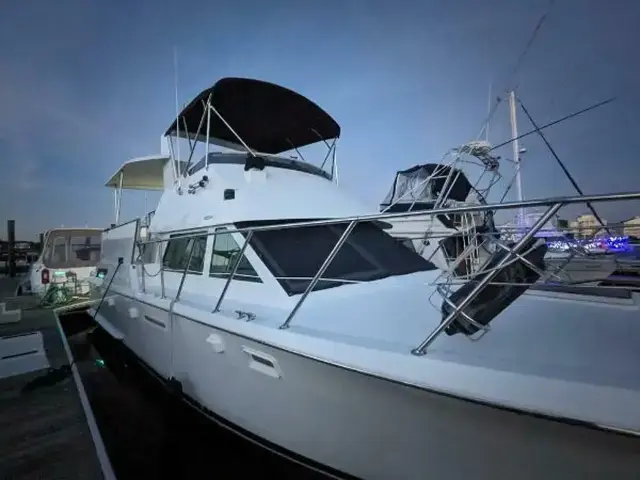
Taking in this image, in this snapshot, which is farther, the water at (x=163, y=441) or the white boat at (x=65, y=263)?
the white boat at (x=65, y=263)

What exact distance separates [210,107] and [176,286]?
2.10 m

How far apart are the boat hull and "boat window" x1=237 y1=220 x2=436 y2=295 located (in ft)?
2.36

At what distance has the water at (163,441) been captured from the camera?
108 inches

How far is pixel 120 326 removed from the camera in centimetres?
548

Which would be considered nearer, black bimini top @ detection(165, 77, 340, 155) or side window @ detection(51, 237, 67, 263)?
black bimini top @ detection(165, 77, 340, 155)

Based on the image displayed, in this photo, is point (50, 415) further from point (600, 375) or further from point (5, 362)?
point (600, 375)

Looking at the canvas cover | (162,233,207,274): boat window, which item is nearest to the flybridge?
(162,233,207,274): boat window

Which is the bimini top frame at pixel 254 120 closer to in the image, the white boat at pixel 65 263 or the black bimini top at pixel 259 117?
the black bimini top at pixel 259 117

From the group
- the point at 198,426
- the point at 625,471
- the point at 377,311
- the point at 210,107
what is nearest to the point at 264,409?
the point at 377,311

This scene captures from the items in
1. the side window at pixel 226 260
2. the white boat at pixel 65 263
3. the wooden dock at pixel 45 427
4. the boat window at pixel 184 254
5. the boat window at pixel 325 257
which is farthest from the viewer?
the white boat at pixel 65 263

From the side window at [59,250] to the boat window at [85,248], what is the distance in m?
0.25

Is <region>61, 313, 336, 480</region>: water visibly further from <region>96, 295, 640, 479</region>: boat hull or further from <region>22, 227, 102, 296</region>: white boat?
<region>22, 227, 102, 296</region>: white boat

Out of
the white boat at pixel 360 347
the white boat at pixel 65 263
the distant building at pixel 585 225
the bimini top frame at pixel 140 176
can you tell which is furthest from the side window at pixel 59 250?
the distant building at pixel 585 225

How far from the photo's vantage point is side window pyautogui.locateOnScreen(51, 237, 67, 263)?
10.4 meters
